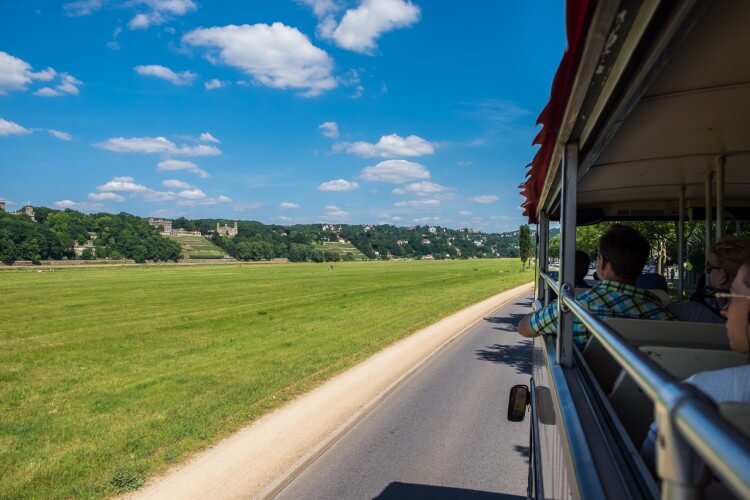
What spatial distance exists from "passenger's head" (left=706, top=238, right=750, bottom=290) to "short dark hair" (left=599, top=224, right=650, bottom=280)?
0.44 m

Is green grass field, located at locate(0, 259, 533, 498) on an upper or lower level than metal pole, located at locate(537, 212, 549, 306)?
lower

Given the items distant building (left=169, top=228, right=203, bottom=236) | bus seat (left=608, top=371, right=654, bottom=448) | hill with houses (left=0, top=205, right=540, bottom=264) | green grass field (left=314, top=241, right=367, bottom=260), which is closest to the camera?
Answer: bus seat (left=608, top=371, right=654, bottom=448)

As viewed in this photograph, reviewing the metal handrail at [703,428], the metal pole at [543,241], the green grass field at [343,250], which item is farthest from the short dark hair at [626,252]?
the green grass field at [343,250]

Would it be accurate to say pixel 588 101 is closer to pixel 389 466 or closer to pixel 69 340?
pixel 389 466

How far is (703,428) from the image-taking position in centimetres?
55

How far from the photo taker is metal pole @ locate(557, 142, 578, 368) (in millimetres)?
2492

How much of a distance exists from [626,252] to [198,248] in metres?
166

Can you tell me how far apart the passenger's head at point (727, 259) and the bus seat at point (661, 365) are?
55cm

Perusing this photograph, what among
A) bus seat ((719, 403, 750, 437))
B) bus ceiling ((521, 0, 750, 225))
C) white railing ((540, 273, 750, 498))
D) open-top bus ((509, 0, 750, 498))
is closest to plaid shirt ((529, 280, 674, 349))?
open-top bus ((509, 0, 750, 498))

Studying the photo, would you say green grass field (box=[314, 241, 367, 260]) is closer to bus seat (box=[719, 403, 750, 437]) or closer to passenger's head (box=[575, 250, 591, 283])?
passenger's head (box=[575, 250, 591, 283])

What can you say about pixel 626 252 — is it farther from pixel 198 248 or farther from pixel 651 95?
pixel 198 248

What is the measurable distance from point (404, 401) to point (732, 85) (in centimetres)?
663

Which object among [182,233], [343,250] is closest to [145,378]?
[343,250]

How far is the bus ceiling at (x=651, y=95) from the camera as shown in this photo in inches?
53.0
